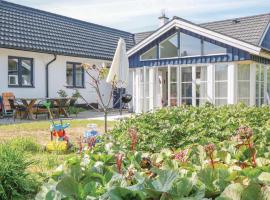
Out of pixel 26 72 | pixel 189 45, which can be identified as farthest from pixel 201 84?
pixel 26 72

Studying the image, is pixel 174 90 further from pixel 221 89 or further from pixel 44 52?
pixel 44 52

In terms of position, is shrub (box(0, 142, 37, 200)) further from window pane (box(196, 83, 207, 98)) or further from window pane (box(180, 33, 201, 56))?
window pane (box(180, 33, 201, 56))

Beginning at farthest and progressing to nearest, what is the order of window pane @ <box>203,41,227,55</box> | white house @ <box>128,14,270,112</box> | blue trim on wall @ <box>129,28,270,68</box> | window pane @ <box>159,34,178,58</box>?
1. window pane @ <box>159,34,178,58</box>
2. window pane @ <box>203,41,227,55</box>
3. white house @ <box>128,14,270,112</box>
4. blue trim on wall @ <box>129,28,270,68</box>

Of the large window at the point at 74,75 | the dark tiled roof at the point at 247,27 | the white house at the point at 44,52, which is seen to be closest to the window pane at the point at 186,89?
the dark tiled roof at the point at 247,27

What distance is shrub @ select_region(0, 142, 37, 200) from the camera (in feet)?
12.8

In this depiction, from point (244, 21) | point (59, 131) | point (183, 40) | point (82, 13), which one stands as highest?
point (82, 13)

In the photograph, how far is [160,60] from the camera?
17.1 metres

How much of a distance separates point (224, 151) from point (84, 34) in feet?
73.3

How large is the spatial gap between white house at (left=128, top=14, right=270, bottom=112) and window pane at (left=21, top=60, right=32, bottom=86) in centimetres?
513

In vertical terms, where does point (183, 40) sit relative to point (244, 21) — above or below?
below

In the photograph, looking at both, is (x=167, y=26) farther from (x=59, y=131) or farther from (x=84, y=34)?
(x=59, y=131)

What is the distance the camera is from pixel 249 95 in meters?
15.6

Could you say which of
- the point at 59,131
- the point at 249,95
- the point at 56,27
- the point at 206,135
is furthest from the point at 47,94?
the point at 206,135

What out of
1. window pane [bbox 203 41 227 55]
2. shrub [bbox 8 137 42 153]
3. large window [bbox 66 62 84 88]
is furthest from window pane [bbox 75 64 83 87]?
shrub [bbox 8 137 42 153]
